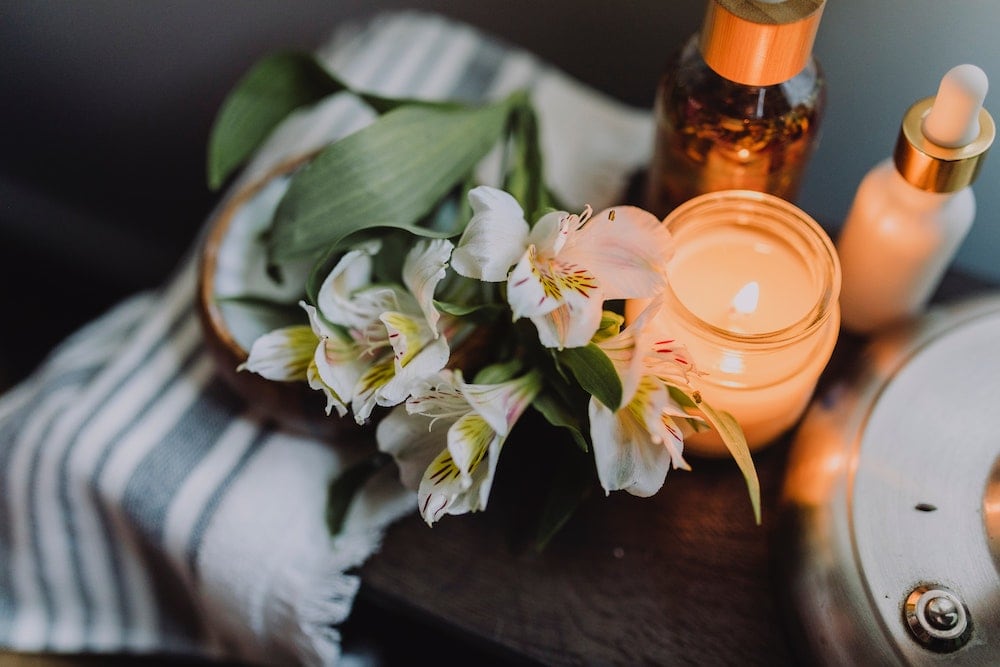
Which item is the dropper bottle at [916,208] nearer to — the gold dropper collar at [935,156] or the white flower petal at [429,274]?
the gold dropper collar at [935,156]

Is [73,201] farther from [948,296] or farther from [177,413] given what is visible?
[948,296]

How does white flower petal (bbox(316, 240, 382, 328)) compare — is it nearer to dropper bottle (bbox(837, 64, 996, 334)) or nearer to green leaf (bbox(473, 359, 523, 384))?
green leaf (bbox(473, 359, 523, 384))

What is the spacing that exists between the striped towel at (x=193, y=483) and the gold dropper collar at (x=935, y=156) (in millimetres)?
227

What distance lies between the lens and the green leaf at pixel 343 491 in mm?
456

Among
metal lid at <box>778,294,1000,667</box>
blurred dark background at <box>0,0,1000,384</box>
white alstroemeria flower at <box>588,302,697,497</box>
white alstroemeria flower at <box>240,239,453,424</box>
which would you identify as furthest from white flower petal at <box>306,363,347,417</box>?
blurred dark background at <box>0,0,1000,384</box>

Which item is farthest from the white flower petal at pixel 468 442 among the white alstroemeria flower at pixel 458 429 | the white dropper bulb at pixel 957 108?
the white dropper bulb at pixel 957 108

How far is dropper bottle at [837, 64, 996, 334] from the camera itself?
0.36 m

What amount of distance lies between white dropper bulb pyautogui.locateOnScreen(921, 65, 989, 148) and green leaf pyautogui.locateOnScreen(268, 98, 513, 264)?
21cm

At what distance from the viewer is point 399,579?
0.45 m

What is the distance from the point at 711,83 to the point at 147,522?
1.24ft

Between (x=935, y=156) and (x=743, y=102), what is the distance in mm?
88

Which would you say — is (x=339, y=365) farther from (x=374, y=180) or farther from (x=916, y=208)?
(x=916, y=208)

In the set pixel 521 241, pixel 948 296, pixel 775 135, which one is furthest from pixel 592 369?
pixel 948 296

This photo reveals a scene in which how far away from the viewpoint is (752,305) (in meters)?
0.39
